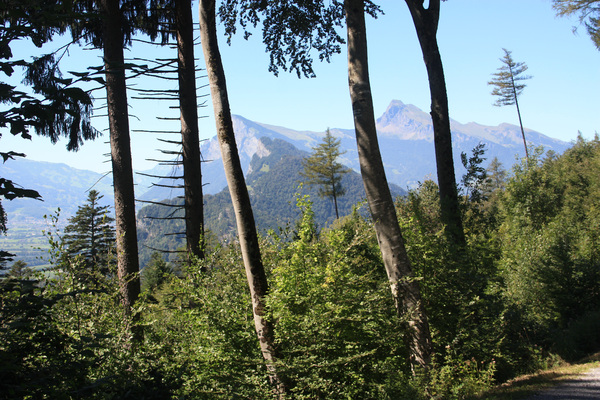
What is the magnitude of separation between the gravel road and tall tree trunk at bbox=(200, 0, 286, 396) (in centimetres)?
301

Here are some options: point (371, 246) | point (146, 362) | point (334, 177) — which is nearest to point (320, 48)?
point (371, 246)

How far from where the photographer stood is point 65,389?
270 centimetres

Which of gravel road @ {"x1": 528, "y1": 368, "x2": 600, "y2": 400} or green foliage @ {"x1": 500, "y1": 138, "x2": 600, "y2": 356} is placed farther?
green foliage @ {"x1": 500, "y1": 138, "x2": 600, "y2": 356}

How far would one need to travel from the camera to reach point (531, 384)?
5184mm

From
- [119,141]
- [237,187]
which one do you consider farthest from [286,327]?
[119,141]

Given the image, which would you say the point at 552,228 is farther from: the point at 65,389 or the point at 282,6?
the point at 65,389

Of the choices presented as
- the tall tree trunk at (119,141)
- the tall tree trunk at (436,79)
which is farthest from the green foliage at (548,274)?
the tall tree trunk at (119,141)

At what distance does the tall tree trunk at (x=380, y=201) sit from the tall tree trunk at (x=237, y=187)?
4.83 feet

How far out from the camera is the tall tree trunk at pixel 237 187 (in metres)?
4.64

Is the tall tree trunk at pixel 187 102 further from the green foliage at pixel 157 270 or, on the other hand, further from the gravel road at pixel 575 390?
the gravel road at pixel 575 390

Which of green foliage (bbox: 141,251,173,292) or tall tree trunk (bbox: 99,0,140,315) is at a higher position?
tall tree trunk (bbox: 99,0,140,315)

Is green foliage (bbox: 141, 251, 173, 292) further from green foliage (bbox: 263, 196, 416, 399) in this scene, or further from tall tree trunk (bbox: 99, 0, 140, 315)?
green foliage (bbox: 263, 196, 416, 399)

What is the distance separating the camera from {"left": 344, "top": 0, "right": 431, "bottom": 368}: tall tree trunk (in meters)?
4.68

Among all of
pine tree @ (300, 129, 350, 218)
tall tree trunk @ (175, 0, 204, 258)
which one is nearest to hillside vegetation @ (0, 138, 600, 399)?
tall tree trunk @ (175, 0, 204, 258)
